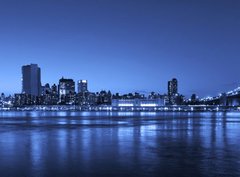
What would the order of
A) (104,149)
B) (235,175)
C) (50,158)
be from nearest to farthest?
(235,175) → (50,158) → (104,149)

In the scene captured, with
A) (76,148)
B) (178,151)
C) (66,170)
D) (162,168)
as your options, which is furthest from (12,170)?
(178,151)

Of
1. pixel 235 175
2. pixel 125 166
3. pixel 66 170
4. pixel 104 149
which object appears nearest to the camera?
pixel 235 175

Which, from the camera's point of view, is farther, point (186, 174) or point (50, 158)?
point (50, 158)

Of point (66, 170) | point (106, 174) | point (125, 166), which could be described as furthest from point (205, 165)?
point (66, 170)

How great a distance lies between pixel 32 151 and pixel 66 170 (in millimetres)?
6931

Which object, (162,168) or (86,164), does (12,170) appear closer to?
(86,164)

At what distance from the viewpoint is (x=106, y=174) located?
573 inches

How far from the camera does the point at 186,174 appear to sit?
47.4ft

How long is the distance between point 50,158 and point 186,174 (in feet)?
23.4

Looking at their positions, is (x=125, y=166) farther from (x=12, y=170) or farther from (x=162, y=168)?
(x=12, y=170)

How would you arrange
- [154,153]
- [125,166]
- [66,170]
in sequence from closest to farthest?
[66,170] → [125,166] → [154,153]

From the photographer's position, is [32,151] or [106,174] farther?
[32,151]

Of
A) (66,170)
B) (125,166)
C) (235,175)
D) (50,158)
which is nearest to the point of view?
(235,175)

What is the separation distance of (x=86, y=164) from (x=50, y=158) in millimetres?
2600
